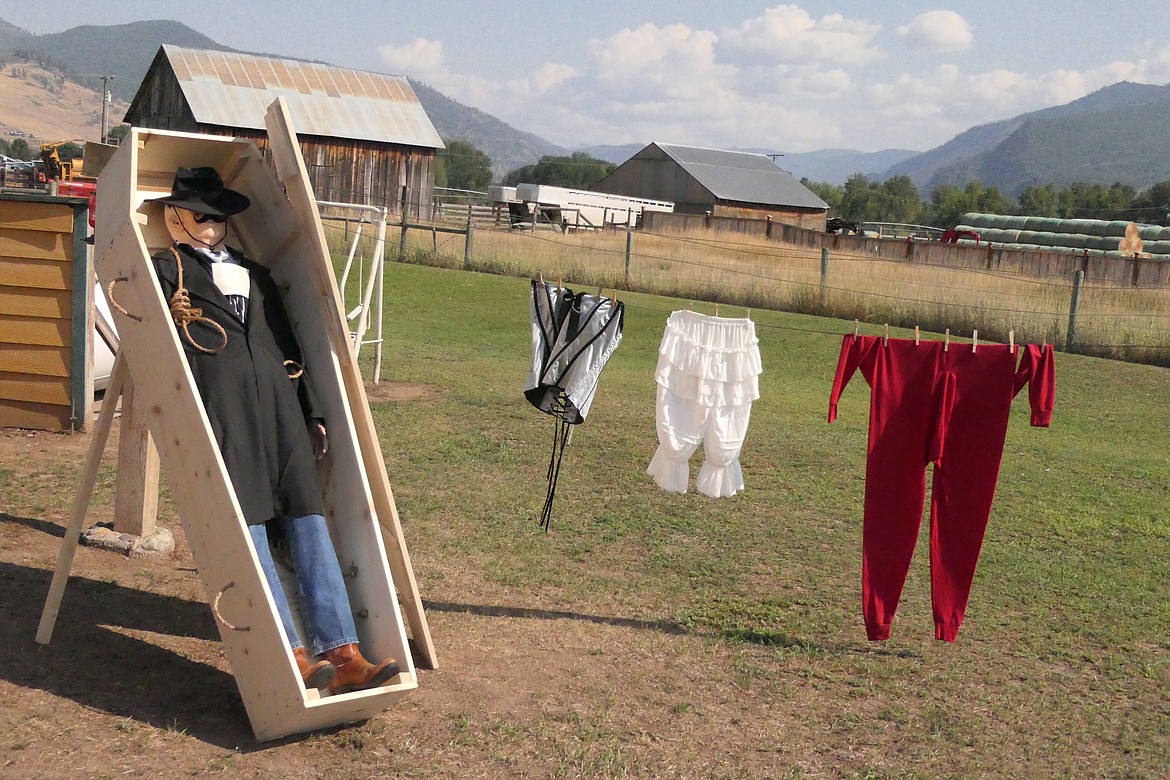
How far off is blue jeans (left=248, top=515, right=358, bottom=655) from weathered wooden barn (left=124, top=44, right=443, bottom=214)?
1362 inches

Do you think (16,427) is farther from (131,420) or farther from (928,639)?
(928,639)

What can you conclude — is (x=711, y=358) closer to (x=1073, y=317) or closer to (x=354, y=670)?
(x=354, y=670)

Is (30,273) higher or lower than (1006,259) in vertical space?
lower

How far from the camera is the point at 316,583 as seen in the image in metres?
4.38

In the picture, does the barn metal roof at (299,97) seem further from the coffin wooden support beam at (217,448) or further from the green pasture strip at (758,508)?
A: the coffin wooden support beam at (217,448)

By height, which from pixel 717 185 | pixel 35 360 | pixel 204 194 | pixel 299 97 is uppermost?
pixel 299 97

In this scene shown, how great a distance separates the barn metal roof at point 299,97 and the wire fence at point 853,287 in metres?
13.1

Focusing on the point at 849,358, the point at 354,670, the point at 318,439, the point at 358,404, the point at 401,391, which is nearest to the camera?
the point at 354,670

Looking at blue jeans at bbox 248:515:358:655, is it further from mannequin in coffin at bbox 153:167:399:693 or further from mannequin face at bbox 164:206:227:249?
mannequin face at bbox 164:206:227:249

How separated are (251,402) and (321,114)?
3654 centimetres

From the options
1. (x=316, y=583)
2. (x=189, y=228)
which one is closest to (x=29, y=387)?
(x=189, y=228)

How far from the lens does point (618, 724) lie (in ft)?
14.9

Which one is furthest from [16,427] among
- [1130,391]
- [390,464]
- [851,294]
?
[851,294]

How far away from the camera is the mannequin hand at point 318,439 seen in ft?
15.6
